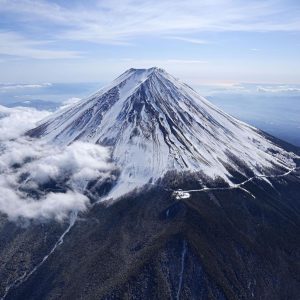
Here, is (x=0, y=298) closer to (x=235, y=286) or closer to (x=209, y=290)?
(x=209, y=290)

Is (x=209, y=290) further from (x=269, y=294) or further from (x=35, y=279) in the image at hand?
(x=35, y=279)

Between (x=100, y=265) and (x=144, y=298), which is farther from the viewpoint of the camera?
(x=100, y=265)

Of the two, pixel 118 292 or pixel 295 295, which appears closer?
pixel 118 292

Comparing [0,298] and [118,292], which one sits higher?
[118,292]

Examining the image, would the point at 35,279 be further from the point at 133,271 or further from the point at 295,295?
the point at 295,295

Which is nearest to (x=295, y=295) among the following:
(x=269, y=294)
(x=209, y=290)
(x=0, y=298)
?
(x=269, y=294)

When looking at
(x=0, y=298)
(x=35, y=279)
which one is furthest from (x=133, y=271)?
(x=0, y=298)

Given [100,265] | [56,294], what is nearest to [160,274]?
[100,265]
